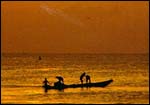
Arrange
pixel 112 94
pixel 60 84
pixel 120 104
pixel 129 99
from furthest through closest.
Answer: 1. pixel 60 84
2. pixel 112 94
3. pixel 129 99
4. pixel 120 104

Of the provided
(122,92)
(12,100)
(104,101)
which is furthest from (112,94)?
(12,100)

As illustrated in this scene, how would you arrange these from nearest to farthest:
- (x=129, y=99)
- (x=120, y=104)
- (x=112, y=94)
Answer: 1. (x=120, y=104)
2. (x=129, y=99)
3. (x=112, y=94)

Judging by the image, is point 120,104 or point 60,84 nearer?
point 120,104

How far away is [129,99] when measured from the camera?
3834 centimetres

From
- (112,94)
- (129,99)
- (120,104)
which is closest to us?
(120,104)

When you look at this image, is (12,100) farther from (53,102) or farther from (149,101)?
(149,101)

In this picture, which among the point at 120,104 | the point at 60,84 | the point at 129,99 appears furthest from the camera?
the point at 60,84

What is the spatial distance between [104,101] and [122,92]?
6.43 m

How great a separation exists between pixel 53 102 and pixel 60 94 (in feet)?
19.1

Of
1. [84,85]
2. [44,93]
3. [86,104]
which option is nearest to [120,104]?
Result: [86,104]

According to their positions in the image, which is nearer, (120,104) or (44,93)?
(120,104)

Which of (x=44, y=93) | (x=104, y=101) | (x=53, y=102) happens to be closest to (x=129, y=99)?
(x=104, y=101)

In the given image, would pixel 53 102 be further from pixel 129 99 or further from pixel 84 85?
pixel 84 85

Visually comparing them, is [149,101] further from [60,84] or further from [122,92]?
[60,84]
